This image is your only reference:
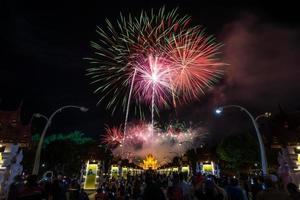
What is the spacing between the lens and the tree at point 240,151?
51.7 metres

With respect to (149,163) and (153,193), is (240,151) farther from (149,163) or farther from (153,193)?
(149,163)

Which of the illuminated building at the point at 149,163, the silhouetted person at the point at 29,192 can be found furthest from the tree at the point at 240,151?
the illuminated building at the point at 149,163

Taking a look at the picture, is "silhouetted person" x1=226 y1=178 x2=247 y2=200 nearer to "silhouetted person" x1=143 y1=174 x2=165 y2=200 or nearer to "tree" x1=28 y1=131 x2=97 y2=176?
"silhouetted person" x1=143 y1=174 x2=165 y2=200

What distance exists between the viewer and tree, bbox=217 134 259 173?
5167 centimetres

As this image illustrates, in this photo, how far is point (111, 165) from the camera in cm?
6309

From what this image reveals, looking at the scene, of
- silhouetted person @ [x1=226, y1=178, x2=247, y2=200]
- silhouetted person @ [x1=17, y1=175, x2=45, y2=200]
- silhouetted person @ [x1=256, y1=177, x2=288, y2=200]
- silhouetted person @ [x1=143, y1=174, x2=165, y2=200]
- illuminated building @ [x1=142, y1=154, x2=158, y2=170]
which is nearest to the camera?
silhouetted person @ [x1=256, y1=177, x2=288, y2=200]

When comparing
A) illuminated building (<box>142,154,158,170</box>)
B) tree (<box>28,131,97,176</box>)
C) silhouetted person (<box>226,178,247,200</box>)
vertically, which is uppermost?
illuminated building (<box>142,154,158,170</box>)

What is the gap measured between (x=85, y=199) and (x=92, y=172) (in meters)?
31.6

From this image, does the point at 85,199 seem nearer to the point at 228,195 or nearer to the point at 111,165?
the point at 228,195

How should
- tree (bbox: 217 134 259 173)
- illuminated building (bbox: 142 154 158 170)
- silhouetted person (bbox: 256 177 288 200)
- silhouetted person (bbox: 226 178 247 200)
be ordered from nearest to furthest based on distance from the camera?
silhouetted person (bbox: 256 177 288 200) → silhouetted person (bbox: 226 178 247 200) → tree (bbox: 217 134 259 173) → illuminated building (bbox: 142 154 158 170)

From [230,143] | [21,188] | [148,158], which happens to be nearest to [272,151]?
[230,143]

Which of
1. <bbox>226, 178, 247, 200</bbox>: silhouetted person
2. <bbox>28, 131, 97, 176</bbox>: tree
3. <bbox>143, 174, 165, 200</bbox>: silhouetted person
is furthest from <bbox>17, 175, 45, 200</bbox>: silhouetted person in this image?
<bbox>28, 131, 97, 176</bbox>: tree

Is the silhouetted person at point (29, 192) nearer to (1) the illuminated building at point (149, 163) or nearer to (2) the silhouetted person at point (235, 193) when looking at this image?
(2) the silhouetted person at point (235, 193)

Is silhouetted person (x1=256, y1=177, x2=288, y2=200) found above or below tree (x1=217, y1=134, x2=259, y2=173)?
below
